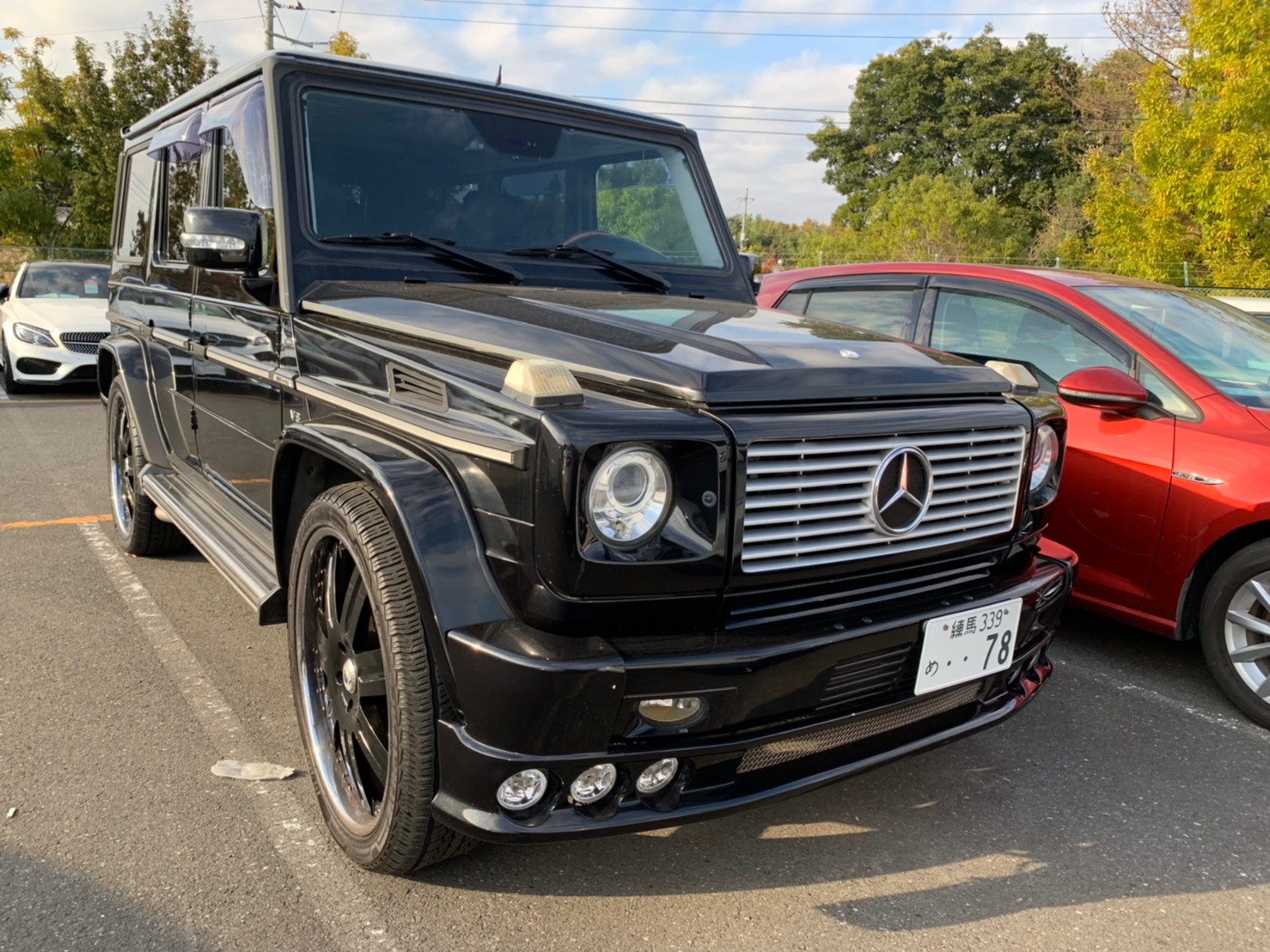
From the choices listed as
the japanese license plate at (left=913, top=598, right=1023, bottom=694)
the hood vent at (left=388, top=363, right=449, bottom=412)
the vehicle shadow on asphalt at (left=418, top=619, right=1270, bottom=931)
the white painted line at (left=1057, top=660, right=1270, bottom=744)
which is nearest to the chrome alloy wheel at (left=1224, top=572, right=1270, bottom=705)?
the white painted line at (left=1057, top=660, right=1270, bottom=744)

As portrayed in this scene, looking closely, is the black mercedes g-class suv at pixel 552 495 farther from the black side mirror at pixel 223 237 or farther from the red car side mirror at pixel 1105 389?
the red car side mirror at pixel 1105 389

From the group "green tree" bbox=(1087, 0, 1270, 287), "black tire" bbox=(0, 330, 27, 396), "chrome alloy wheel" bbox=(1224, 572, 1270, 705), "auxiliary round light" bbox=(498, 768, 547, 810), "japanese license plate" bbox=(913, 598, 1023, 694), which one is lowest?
"black tire" bbox=(0, 330, 27, 396)

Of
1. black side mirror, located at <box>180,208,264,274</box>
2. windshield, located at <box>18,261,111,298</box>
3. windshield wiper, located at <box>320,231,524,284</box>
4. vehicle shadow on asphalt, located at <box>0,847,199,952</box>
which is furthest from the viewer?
windshield, located at <box>18,261,111,298</box>

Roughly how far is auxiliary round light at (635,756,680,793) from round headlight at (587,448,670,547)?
480 mm

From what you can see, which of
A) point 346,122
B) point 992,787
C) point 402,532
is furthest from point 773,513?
point 346,122

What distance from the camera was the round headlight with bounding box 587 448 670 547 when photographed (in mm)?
1865

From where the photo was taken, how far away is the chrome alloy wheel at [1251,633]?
3.40m

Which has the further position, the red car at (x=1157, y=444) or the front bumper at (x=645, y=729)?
the red car at (x=1157, y=444)

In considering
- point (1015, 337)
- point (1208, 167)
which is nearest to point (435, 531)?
point (1015, 337)

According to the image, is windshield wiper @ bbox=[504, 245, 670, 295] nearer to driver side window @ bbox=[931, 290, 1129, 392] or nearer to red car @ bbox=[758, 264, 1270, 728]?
red car @ bbox=[758, 264, 1270, 728]

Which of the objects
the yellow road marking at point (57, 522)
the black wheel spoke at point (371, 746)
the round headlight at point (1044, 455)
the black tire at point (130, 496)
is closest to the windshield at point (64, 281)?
the yellow road marking at point (57, 522)

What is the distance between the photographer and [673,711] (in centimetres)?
195

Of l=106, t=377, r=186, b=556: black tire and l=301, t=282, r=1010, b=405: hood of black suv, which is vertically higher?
l=301, t=282, r=1010, b=405: hood of black suv

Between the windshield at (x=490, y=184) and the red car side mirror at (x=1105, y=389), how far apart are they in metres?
1.44
